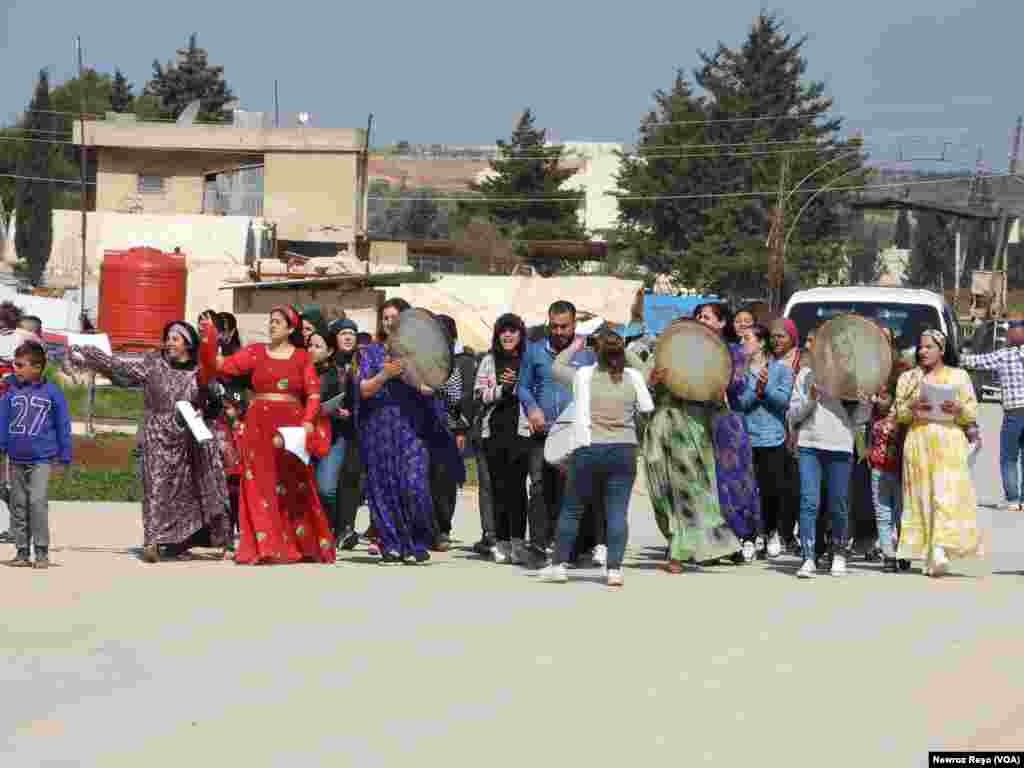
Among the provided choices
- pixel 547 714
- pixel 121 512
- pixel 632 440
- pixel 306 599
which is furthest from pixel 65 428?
pixel 547 714

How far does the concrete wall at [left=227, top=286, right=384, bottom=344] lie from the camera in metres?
46.2

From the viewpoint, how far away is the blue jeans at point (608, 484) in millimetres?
13383

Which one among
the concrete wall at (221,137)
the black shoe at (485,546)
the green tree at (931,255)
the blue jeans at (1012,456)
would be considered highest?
the concrete wall at (221,137)

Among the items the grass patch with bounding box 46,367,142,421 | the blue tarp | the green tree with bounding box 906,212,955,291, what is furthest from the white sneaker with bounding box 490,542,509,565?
the green tree with bounding box 906,212,955,291

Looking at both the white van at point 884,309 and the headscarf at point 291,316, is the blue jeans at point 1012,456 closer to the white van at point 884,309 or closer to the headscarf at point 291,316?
the white van at point 884,309

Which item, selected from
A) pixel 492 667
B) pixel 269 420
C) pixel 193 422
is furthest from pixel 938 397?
pixel 492 667

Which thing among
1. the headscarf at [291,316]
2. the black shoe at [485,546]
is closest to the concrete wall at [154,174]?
the black shoe at [485,546]

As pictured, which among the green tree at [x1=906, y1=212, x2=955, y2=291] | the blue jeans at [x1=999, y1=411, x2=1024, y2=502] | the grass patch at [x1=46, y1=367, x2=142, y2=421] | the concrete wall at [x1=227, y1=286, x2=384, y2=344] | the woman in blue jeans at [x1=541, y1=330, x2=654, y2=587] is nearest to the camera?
the woman in blue jeans at [x1=541, y1=330, x2=654, y2=587]

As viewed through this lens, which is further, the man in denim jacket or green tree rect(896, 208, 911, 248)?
green tree rect(896, 208, 911, 248)

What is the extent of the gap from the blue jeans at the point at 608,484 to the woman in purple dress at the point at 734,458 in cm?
171

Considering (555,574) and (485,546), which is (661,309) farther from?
(555,574)

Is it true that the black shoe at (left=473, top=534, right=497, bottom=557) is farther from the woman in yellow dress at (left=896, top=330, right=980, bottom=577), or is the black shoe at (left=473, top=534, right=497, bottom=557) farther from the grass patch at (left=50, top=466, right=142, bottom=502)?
the grass patch at (left=50, top=466, right=142, bottom=502)

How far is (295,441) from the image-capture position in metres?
14.1

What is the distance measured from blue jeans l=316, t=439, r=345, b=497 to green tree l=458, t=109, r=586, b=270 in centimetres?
Result: 8341
